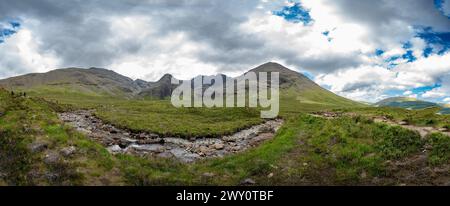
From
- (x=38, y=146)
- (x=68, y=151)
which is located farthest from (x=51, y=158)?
(x=38, y=146)

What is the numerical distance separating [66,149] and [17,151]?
106 inches

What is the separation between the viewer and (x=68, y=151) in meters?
19.1

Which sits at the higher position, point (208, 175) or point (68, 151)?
point (68, 151)

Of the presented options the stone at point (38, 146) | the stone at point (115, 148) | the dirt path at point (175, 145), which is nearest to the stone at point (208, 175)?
the dirt path at point (175, 145)

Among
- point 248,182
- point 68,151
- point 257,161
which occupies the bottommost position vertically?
point 248,182

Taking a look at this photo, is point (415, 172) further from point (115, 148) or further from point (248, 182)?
point (115, 148)

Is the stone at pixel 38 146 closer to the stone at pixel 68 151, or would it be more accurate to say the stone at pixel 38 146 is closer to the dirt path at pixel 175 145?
the stone at pixel 68 151

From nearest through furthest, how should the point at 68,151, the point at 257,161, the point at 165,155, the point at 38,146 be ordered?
the point at 68,151 → the point at 38,146 → the point at 257,161 → the point at 165,155

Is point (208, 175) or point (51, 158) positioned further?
point (208, 175)

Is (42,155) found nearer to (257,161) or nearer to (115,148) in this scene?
(115,148)

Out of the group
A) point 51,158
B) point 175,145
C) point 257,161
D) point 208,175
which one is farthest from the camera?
point 175,145

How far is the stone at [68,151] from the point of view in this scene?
61.5 feet
